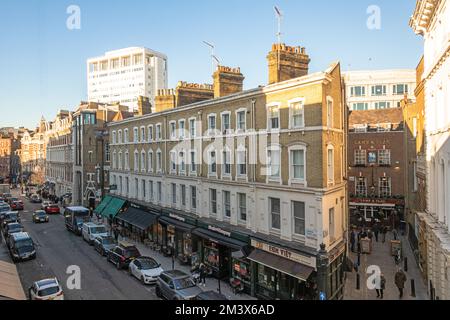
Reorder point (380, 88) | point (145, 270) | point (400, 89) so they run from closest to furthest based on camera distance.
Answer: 1. point (145, 270)
2. point (400, 89)
3. point (380, 88)

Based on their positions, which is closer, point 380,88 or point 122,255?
point 122,255

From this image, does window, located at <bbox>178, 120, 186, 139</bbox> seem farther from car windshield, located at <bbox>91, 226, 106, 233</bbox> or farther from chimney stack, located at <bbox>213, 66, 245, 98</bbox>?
car windshield, located at <bbox>91, 226, 106, 233</bbox>

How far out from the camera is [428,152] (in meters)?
20.7

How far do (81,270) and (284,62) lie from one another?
20.6 m

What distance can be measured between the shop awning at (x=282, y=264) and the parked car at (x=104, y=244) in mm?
14131

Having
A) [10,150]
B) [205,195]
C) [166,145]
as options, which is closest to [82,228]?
[166,145]

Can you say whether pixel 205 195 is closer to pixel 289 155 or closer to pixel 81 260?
pixel 289 155

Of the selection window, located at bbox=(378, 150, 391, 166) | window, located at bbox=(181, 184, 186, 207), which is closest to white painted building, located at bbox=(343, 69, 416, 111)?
window, located at bbox=(378, 150, 391, 166)

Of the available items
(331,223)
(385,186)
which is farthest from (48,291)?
(385,186)

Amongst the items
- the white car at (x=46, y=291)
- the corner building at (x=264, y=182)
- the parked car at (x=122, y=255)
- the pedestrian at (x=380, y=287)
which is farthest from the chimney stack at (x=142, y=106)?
the pedestrian at (x=380, y=287)

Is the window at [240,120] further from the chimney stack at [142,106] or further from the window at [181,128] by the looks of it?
the chimney stack at [142,106]

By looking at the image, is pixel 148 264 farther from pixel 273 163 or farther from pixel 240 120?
pixel 240 120

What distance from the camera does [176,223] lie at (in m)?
28.7
